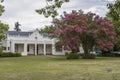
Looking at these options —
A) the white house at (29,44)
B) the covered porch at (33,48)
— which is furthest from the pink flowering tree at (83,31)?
the covered porch at (33,48)

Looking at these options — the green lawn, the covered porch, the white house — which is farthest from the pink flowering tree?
the covered porch

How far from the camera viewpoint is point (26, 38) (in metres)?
71.6

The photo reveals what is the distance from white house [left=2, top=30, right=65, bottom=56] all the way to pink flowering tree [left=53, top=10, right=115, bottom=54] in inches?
770

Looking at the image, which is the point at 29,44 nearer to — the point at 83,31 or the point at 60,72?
the point at 83,31

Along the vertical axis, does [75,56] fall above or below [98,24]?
below

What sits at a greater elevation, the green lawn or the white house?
the white house

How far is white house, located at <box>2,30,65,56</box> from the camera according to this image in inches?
2763

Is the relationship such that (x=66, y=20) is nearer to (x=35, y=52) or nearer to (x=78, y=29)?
(x=78, y=29)

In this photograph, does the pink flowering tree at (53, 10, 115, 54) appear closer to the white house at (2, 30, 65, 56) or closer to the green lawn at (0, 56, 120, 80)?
the green lawn at (0, 56, 120, 80)

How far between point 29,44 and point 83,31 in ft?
85.2

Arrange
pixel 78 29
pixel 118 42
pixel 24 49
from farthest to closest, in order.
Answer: pixel 24 49 < pixel 118 42 < pixel 78 29

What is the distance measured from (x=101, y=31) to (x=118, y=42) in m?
12.8

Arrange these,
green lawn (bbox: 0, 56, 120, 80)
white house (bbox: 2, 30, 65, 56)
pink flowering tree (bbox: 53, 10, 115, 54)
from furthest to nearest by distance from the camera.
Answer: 1. white house (bbox: 2, 30, 65, 56)
2. pink flowering tree (bbox: 53, 10, 115, 54)
3. green lawn (bbox: 0, 56, 120, 80)

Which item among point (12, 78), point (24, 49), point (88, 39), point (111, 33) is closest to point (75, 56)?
point (88, 39)
